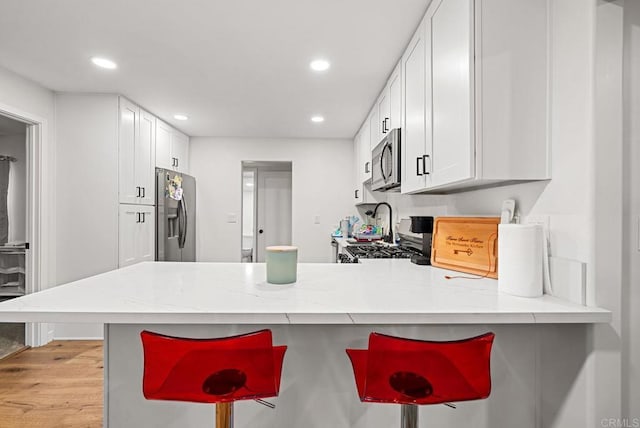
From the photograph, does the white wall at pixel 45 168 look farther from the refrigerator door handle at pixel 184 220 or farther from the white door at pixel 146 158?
the refrigerator door handle at pixel 184 220

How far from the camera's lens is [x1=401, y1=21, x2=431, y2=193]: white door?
72.1 inches

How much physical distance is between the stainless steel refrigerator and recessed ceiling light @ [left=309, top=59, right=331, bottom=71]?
2.39 metres

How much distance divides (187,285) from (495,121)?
4.53ft

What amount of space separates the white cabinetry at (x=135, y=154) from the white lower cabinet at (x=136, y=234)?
10 centimetres

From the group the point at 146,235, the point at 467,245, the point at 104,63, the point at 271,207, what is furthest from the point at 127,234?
the point at 467,245

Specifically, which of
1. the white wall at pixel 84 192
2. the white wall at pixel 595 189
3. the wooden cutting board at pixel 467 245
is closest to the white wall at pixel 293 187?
the white wall at pixel 84 192

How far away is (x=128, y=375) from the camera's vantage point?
1299 mm

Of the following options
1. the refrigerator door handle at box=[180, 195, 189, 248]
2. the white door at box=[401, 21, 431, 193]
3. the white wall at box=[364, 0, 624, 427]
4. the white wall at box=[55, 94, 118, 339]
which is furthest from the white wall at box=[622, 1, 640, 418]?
the refrigerator door handle at box=[180, 195, 189, 248]

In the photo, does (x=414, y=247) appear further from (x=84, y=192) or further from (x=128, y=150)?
(x=84, y=192)

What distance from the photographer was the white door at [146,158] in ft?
12.1

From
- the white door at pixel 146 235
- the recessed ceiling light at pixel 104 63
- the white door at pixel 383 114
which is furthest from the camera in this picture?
the white door at pixel 146 235

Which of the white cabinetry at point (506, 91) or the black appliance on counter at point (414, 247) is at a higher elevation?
the white cabinetry at point (506, 91)

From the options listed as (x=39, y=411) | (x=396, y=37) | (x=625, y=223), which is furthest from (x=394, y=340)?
(x=39, y=411)

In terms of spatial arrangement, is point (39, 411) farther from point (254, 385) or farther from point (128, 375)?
point (254, 385)
